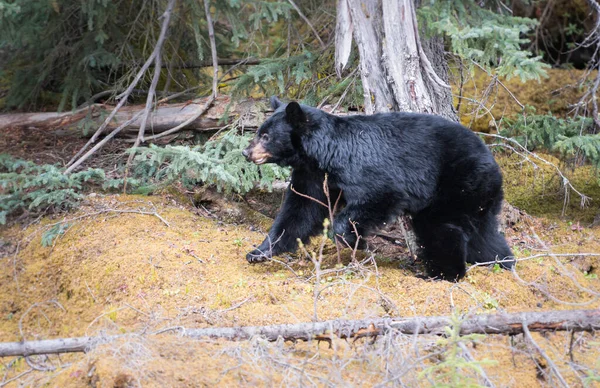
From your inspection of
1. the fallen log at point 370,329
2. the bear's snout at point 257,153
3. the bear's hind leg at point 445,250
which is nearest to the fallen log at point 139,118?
the bear's snout at point 257,153

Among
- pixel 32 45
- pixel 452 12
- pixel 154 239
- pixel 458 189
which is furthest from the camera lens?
pixel 32 45

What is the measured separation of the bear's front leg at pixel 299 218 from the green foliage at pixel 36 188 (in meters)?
2.28

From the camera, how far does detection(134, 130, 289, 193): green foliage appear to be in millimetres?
6688

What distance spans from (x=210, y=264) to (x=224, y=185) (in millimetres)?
1680

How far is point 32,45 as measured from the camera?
8.15m

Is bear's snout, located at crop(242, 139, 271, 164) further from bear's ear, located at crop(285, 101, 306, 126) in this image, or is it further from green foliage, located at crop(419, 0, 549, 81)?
green foliage, located at crop(419, 0, 549, 81)

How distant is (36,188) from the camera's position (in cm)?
694

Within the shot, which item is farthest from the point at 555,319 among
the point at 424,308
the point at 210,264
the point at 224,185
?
the point at 224,185

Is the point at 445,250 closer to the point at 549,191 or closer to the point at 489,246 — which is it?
the point at 489,246

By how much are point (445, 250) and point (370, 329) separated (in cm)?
185

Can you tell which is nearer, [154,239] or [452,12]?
[154,239]

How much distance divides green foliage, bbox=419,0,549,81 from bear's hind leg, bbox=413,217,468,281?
1.46 metres

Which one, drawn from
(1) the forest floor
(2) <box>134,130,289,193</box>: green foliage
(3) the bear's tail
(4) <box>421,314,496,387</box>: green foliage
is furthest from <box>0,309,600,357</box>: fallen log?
(2) <box>134,130,289,193</box>: green foliage

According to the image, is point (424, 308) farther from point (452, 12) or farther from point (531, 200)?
point (531, 200)
